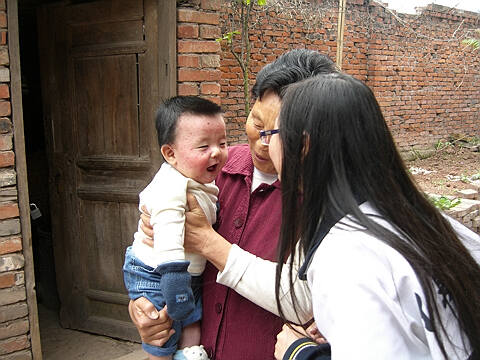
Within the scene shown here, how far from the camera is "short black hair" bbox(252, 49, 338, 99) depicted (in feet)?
5.31

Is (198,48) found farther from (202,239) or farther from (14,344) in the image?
(14,344)

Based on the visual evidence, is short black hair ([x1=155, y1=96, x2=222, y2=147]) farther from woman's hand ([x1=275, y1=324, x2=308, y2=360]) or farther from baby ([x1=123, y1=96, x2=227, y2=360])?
woman's hand ([x1=275, y1=324, x2=308, y2=360])

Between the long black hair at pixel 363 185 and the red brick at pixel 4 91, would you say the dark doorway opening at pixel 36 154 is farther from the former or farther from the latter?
the long black hair at pixel 363 185

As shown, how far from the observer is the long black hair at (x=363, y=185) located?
3.05 ft

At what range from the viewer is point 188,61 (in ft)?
9.31

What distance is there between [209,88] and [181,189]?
1505mm

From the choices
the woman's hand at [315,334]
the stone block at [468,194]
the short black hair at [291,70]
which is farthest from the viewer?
the stone block at [468,194]

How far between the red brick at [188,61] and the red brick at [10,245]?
1379 millimetres

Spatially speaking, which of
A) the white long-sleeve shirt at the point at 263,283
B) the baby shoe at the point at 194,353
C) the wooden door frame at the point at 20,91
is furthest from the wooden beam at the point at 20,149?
the white long-sleeve shirt at the point at 263,283

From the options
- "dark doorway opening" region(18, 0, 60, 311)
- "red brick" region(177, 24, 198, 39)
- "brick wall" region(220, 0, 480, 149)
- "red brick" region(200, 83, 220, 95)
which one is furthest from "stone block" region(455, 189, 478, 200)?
"dark doorway opening" region(18, 0, 60, 311)

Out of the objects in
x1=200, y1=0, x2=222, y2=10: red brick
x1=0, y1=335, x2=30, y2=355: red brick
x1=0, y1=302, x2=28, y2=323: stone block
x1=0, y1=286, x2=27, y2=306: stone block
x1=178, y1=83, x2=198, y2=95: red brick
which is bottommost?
x1=0, y1=335, x2=30, y2=355: red brick

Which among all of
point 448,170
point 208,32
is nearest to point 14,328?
point 208,32

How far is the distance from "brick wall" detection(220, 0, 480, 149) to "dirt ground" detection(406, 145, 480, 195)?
39 centimetres

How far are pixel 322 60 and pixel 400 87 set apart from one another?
323 inches
